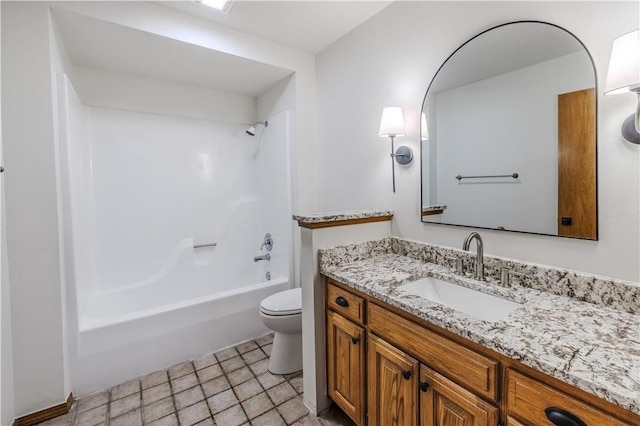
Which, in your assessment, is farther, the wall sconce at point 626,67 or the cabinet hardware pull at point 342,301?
the cabinet hardware pull at point 342,301

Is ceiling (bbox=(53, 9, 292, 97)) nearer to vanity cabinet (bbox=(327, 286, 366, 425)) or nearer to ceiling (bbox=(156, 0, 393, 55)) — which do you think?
ceiling (bbox=(156, 0, 393, 55))

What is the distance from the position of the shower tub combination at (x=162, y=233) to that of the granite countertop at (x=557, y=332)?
1413 millimetres

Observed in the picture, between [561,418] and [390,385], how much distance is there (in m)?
0.62

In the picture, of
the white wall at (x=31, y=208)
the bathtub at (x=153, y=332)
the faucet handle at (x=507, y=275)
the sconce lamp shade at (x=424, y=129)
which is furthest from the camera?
the bathtub at (x=153, y=332)

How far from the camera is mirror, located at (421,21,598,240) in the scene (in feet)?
3.91

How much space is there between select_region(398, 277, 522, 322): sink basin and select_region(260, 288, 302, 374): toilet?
869 millimetres

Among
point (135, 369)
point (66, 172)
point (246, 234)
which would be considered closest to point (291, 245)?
point (246, 234)

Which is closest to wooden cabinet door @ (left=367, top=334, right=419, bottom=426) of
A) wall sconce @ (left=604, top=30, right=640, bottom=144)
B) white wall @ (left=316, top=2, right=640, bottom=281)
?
white wall @ (left=316, top=2, right=640, bottom=281)

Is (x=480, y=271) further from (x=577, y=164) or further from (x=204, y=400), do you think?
Answer: (x=204, y=400)

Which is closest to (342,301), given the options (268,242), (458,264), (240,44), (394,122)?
(458,264)

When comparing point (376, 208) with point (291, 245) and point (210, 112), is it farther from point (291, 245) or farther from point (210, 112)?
point (210, 112)

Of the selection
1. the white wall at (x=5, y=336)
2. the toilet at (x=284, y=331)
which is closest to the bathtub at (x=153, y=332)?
the white wall at (x=5, y=336)

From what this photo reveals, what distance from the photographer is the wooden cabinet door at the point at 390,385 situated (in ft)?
3.75

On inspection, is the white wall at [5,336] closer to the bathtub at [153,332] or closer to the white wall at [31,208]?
the white wall at [31,208]
